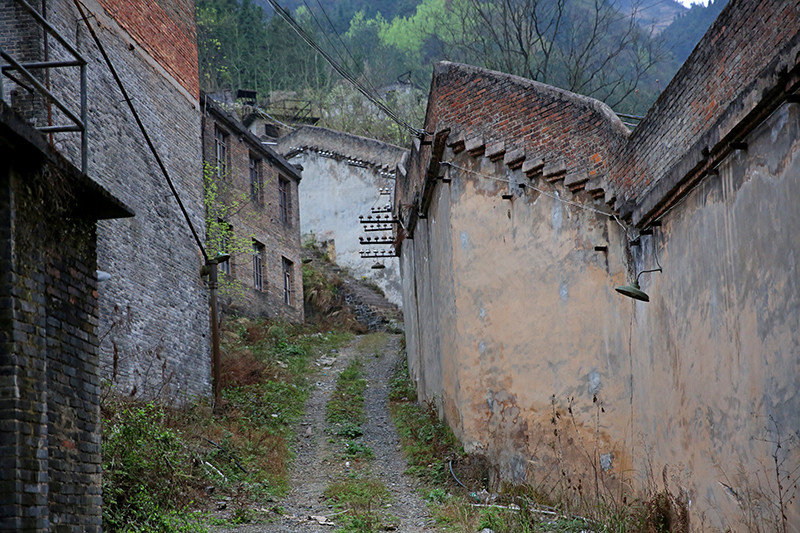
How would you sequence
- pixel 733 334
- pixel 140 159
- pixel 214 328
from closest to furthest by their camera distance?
pixel 733 334
pixel 140 159
pixel 214 328

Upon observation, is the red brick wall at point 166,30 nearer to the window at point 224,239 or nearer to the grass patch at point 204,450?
the window at point 224,239

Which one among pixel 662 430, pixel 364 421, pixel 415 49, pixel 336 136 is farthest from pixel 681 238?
pixel 415 49

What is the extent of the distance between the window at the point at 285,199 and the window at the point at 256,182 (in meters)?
1.80

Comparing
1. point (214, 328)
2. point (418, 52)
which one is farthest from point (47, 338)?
point (418, 52)

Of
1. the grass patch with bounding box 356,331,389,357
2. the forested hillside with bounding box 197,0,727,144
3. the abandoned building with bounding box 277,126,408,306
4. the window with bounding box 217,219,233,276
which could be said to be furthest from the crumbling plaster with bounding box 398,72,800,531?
the abandoned building with bounding box 277,126,408,306

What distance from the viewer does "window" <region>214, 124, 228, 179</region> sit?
23.6 metres

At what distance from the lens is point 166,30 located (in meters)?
17.9

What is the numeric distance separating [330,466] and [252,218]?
43.5 feet

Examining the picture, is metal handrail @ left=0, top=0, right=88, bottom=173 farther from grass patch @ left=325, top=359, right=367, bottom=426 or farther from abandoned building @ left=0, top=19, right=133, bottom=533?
grass patch @ left=325, top=359, right=367, bottom=426

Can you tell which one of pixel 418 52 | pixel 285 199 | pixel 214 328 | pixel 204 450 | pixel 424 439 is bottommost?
pixel 424 439

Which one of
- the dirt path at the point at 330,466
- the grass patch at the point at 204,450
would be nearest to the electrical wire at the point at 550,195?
the dirt path at the point at 330,466

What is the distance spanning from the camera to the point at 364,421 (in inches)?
676

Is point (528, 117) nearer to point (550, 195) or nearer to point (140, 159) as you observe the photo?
point (550, 195)

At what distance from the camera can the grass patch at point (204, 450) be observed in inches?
383
